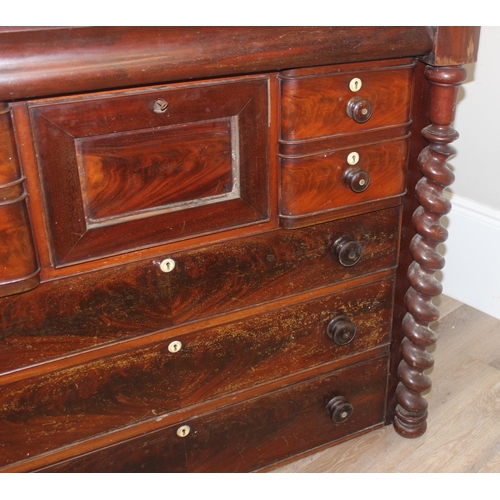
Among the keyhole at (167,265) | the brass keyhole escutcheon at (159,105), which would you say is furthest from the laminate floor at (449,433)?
the brass keyhole escutcheon at (159,105)

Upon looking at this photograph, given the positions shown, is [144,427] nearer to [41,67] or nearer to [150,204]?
[150,204]

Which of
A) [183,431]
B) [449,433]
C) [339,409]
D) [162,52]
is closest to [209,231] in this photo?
[162,52]

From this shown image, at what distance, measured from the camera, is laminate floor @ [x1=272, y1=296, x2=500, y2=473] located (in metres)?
1.79

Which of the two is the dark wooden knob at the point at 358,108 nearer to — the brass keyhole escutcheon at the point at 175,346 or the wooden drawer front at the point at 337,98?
the wooden drawer front at the point at 337,98

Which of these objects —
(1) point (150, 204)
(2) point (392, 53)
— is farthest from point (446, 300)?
(1) point (150, 204)

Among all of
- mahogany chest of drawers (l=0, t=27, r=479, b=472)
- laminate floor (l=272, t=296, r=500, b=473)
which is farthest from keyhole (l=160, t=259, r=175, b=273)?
laminate floor (l=272, t=296, r=500, b=473)

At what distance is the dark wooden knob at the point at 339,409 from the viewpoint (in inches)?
66.7

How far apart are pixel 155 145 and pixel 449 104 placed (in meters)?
0.63

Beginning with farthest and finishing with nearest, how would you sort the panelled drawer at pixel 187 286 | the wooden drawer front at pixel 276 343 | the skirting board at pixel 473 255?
the skirting board at pixel 473 255, the wooden drawer front at pixel 276 343, the panelled drawer at pixel 187 286

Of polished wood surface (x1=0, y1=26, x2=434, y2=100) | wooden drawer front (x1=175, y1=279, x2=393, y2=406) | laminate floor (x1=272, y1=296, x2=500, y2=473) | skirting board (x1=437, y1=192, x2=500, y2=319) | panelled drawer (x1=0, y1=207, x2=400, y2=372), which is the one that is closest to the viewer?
polished wood surface (x1=0, y1=26, x2=434, y2=100)

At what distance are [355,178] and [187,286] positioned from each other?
0.40m

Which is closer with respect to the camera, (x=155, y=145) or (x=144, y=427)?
(x=155, y=145)

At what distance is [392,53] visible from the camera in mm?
1361

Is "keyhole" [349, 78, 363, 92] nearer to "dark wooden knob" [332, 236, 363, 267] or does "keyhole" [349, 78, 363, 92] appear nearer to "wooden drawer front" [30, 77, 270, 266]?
"wooden drawer front" [30, 77, 270, 266]
